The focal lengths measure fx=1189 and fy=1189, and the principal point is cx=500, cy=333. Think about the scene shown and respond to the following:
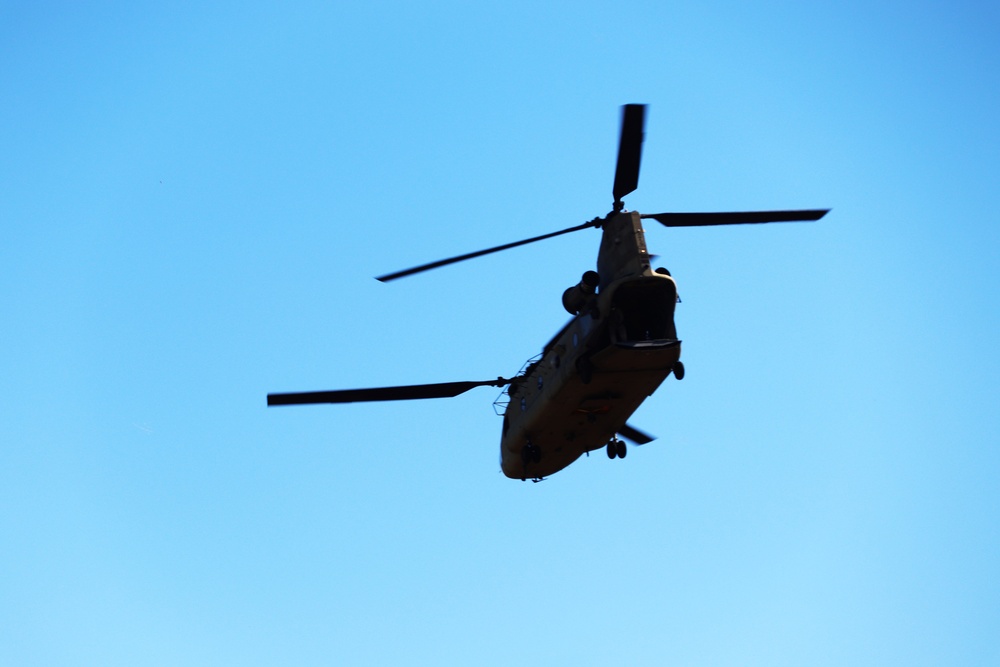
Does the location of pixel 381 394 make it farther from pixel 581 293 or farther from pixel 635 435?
pixel 635 435

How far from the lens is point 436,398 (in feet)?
111

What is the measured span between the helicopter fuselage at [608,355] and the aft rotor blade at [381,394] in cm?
194

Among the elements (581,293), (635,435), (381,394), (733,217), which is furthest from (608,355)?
(635,435)

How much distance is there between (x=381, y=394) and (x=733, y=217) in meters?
10.4

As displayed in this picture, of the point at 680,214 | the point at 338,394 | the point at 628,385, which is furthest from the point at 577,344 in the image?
the point at 338,394

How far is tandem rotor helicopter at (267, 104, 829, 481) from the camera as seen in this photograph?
2845cm

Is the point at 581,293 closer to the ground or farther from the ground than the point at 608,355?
farther from the ground

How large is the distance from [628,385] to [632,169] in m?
5.50

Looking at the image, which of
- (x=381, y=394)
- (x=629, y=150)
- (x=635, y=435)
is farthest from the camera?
(x=635, y=435)

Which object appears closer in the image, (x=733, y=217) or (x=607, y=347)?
(x=607, y=347)

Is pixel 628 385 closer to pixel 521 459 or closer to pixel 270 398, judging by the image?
pixel 521 459

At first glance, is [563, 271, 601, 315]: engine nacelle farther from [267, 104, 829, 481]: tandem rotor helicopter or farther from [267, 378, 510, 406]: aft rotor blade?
[267, 378, 510, 406]: aft rotor blade

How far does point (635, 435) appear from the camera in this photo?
36.9 m

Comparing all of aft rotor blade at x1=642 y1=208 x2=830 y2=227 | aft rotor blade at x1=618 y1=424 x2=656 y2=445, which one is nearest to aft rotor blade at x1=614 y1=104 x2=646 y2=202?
aft rotor blade at x1=642 y1=208 x2=830 y2=227
